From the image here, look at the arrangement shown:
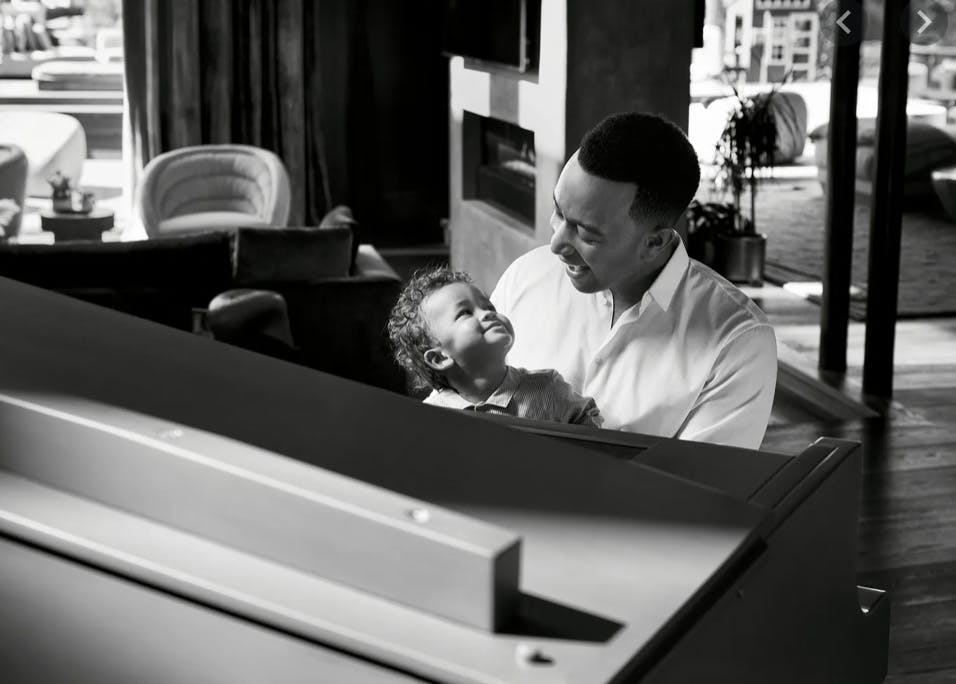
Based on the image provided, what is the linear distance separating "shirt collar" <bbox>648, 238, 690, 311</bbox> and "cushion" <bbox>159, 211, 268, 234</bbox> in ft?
18.7

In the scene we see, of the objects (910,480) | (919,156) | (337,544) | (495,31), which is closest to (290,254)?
(495,31)

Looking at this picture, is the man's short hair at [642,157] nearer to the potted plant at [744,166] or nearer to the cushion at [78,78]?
the potted plant at [744,166]

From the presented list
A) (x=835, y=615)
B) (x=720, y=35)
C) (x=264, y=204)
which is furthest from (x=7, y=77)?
(x=835, y=615)

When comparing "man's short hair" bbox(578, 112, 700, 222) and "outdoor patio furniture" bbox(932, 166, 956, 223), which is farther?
"outdoor patio furniture" bbox(932, 166, 956, 223)

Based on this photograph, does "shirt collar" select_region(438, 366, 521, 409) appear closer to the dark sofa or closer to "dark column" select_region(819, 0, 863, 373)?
the dark sofa

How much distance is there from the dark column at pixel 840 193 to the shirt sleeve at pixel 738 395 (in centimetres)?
407

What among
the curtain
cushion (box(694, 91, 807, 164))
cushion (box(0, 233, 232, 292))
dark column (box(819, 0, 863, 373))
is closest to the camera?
cushion (box(0, 233, 232, 292))

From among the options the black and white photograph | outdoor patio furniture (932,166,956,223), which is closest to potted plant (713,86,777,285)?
the black and white photograph

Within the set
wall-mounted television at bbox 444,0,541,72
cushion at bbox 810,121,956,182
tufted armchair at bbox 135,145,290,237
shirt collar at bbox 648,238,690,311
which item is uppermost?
wall-mounted television at bbox 444,0,541,72

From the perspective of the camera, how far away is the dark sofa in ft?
16.5

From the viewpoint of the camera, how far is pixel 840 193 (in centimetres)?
599

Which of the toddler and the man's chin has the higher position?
the man's chin

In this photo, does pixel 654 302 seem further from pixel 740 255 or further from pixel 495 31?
pixel 740 255

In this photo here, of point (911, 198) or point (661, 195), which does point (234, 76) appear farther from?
point (661, 195)
